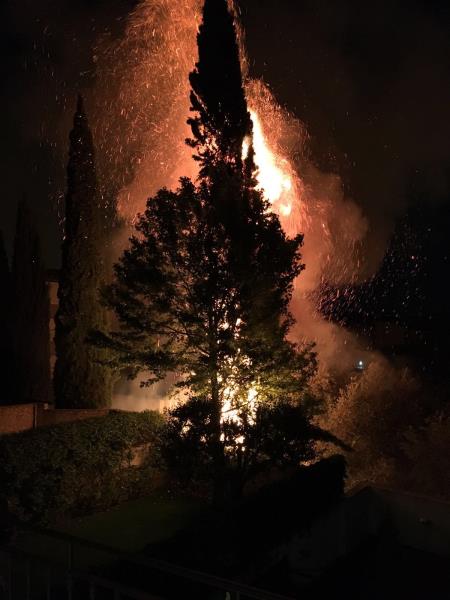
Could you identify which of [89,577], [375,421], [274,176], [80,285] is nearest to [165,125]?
[274,176]

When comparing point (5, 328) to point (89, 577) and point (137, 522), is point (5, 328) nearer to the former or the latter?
point (137, 522)

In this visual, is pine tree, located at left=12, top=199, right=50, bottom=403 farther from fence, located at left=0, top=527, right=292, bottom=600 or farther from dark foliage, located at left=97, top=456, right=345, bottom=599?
fence, located at left=0, top=527, right=292, bottom=600

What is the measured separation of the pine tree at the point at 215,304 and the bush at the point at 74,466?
154cm

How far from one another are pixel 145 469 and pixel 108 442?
42.3 inches

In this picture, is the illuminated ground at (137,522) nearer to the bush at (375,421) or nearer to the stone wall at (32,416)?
the stone wall at (32,416)

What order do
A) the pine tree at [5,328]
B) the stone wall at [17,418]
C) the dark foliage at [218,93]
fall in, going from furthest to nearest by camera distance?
1. the pine tree at [5,328]
2. the dark foliage at [218,93]
3. the stone wall at [17,418]

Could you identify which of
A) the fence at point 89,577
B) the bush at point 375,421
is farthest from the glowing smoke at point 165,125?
the fence at point 89,577

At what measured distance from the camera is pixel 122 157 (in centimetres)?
1683

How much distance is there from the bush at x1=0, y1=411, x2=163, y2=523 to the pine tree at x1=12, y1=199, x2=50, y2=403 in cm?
684

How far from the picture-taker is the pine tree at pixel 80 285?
1504cm

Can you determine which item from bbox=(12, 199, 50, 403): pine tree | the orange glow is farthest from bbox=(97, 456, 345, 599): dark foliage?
bbox=(12, 199, 50, 403): pine tree

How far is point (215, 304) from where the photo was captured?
36.5ft

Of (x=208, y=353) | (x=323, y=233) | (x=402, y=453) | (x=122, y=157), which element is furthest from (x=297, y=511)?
(x=122, y=157)

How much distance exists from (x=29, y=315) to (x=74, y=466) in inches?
398
